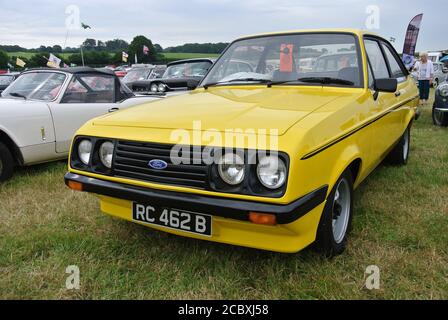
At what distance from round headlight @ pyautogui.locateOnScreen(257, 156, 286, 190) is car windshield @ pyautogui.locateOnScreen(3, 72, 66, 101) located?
3.62 m

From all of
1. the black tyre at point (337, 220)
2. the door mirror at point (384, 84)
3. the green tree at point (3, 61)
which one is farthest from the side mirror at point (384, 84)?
the green tree at point (3, 61)

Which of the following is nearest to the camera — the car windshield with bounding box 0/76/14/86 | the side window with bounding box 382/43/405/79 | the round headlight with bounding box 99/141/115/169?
the round headlight with bounding box 99/141/115/169

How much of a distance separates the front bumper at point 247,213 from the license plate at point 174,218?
0.21 ft

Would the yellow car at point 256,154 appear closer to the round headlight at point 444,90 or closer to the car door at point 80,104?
the car door at point 80,104

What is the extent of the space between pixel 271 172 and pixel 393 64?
3030 mm

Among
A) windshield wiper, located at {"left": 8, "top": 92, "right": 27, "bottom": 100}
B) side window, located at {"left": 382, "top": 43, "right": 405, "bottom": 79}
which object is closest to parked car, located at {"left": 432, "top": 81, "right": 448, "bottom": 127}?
side window, located at {"left": 382, "top": 43, "right": 405, "bottom": 79}

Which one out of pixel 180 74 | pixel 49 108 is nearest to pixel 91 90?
pixel 49 108

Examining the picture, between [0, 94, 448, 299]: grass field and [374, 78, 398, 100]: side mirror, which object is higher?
[374, 78, 398, 100]: side mirror

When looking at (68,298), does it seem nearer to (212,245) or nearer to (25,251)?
(25,251)

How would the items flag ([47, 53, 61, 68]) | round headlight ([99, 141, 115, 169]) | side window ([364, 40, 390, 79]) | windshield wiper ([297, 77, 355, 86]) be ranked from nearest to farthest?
round headlight ([99, 141, 115, 169]) → windshield wiper ([297, 77, 355, 86]) → side window ([364, 40, 390, 79]) → flag ([47, 53, 61, 68])

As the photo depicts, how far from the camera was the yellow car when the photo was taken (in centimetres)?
193
